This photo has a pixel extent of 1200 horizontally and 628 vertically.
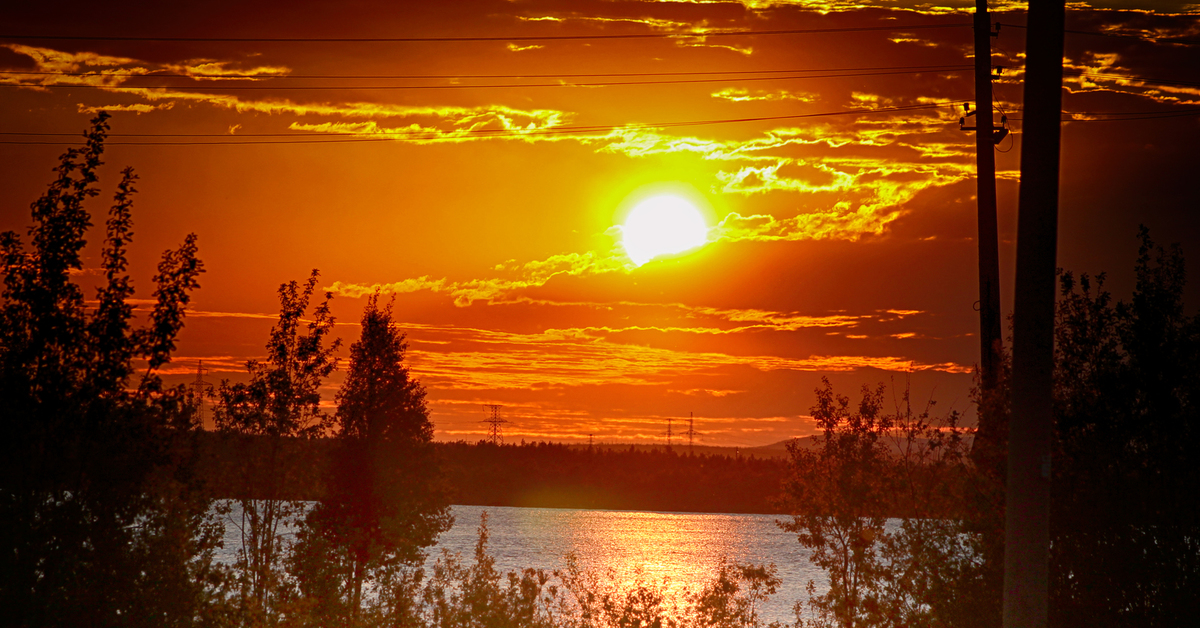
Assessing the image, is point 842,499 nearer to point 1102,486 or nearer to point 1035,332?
point 1102,486

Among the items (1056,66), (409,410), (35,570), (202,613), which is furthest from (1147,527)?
(409,410)

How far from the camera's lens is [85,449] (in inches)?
531

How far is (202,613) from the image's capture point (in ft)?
49.1

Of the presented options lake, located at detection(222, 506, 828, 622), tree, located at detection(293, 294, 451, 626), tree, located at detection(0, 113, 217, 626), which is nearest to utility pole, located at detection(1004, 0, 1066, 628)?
tree, located at detection(0, 113, 217, 626)

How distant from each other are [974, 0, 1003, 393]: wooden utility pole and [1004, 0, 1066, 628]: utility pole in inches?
372

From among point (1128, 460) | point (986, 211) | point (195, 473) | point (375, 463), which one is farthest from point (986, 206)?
point (375, 463)

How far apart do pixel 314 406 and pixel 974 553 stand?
2450cm

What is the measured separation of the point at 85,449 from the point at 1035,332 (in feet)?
41.4

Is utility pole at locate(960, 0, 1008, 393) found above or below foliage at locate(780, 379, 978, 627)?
above

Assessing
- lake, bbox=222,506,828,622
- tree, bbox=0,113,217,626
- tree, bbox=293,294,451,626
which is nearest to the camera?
tree, bbox=0,113,217,626

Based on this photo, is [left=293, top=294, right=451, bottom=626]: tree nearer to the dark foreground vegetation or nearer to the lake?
the dark foreground vegetation

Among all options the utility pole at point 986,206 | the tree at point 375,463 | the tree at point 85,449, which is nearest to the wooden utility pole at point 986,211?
the utility pole at point 986,206

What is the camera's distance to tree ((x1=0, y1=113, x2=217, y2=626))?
1302 centimetres

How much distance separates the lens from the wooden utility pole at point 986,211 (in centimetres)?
1728
